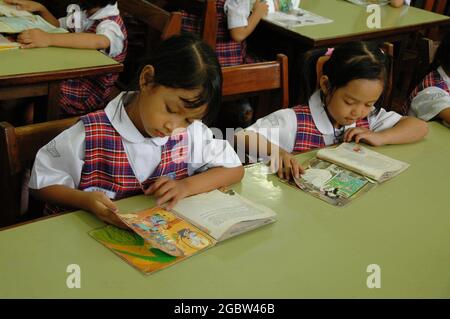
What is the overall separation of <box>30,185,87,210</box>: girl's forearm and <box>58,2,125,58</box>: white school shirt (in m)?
1.13

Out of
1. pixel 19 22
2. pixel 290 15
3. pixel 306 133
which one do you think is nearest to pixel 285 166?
pixel 306 133

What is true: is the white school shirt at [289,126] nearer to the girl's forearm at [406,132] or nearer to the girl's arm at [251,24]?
the girl's forearm at [406,132]

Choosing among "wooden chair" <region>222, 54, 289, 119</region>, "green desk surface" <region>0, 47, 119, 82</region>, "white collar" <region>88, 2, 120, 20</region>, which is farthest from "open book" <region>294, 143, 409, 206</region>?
"white collar" <region>88, 2, 120, 20</region>

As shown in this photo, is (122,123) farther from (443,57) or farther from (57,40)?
(443,57)

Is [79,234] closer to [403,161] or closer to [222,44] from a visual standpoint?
[403,161]

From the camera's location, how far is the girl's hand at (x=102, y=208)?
1081 millimetres

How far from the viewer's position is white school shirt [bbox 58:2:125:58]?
2.26 meters

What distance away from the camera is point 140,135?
1322 mm

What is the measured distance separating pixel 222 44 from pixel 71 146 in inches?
68.3

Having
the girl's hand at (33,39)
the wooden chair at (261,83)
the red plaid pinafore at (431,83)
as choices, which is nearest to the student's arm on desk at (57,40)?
the girl's hand at (33,39)

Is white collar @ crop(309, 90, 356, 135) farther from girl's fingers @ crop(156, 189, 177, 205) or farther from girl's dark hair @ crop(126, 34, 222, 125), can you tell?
girl's fingers @ crop(156, 189, 177, 205)

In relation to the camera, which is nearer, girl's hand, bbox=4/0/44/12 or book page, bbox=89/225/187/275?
book page, bbox=89/225/187/275

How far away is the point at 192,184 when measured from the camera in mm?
1280

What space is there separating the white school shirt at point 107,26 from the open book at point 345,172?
3.69ft
